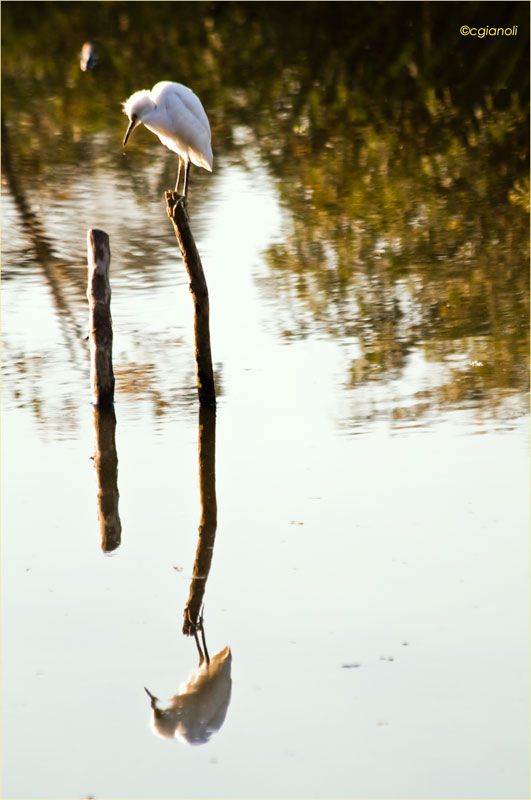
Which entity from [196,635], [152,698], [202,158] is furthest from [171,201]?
[152,698]

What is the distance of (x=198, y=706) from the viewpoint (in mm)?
6766

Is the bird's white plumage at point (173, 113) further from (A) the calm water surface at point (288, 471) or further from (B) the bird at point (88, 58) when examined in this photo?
(B) the bird at point (88, 58)

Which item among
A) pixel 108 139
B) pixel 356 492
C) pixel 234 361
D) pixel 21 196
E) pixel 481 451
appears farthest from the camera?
pixel 108 139

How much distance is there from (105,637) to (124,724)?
0.87 m

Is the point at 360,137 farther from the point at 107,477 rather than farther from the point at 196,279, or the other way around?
the point at 107,477

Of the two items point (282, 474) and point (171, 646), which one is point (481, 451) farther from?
point (171, 646)

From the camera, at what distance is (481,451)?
9.89 meters

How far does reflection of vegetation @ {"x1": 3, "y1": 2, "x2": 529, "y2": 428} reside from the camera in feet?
43.3

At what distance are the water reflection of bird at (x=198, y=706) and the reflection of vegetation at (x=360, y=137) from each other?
4504mm

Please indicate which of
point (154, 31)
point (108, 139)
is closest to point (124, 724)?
point (108, 139)

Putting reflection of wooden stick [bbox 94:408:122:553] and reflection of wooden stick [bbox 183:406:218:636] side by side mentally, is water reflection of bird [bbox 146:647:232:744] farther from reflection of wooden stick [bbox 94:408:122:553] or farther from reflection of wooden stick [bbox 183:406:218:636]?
reflection of wooden stick [bbox 94:408:122:553]

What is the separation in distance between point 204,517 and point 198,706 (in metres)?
2.47

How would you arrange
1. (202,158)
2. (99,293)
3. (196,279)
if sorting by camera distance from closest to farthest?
(99,293) < (196,279) < (202,158)

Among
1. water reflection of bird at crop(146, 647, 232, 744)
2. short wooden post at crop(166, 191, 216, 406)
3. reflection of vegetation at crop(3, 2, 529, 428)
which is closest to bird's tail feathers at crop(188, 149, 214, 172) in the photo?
short wooden post at crop(166, 191, 216, 406)
